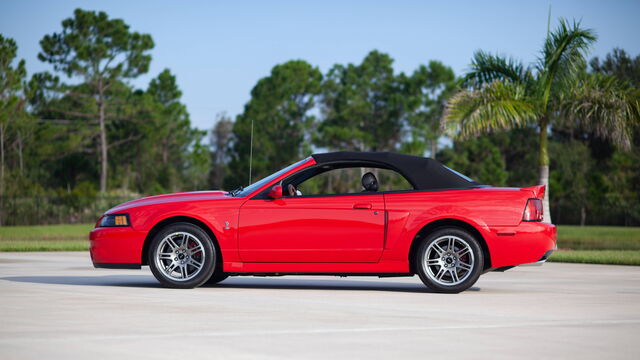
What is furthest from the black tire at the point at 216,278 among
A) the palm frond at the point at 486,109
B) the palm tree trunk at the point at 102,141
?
the palm tree trunk at the point at 102,141

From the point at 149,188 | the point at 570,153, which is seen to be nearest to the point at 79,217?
the point at 149,188

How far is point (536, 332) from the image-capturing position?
7.13 metres

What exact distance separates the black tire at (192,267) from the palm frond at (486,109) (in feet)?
39.9

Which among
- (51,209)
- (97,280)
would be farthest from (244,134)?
(97,280)

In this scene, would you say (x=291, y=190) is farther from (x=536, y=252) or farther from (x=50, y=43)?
(x=50, y=43)

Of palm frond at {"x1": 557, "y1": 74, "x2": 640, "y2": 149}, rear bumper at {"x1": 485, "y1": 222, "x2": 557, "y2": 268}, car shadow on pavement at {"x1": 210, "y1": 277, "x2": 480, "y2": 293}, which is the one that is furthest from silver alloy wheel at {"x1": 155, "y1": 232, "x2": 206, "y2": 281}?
Result: palm frond at {"x1": 557, "y1": 74, "x2": 640, "y2": 149}

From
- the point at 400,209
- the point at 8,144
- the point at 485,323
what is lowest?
the point at 485,323

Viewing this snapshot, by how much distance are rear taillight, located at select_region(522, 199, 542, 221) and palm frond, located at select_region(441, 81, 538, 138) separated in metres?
11.3

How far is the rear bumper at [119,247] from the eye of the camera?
34.5 ft

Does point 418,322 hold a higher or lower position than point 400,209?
lower

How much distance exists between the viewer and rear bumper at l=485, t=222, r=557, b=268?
10141mm

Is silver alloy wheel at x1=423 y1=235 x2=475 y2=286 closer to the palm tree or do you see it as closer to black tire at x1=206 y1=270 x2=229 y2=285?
black tire at x1=206 y1=270 x2=229 y2=285

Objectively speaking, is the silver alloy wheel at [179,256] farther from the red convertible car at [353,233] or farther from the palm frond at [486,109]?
the palm frond at [486,109]

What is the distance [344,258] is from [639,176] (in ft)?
165
